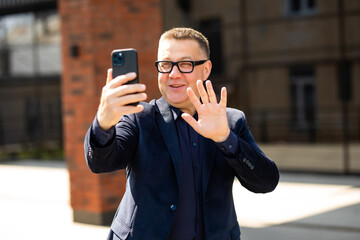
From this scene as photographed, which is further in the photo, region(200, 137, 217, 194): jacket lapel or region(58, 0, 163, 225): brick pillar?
region(58, 0, 163, 225): brick pillar

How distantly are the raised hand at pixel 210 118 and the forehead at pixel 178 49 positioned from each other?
0.61ft

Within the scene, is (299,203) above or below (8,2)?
below

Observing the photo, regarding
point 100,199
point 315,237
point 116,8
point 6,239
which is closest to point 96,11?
point 116,8

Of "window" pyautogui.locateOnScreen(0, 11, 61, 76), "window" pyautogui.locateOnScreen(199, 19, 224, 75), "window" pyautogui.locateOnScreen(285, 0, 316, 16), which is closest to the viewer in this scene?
"window" pyautogui.locateOnScreen(0, 11, 61, 76)

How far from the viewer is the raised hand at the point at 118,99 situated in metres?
1.58

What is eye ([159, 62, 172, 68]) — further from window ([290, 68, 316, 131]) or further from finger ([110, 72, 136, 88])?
window ([290, 68, 316, 131])

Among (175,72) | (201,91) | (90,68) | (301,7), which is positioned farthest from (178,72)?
(301,7)

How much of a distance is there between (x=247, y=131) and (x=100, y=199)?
3.59 metres

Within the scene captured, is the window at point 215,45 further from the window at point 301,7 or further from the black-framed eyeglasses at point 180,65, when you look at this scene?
the black-framed eyeglasses at point 180,65

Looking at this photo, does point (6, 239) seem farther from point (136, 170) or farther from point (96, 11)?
point (136, 170)

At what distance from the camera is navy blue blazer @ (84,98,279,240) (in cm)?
179

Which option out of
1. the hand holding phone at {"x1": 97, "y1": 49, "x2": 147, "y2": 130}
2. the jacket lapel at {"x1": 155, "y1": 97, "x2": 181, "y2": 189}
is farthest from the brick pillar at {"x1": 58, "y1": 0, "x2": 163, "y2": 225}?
the hand holding phone at {"x1": 97, "y1": 49, "x2": 147, "y2": 130}

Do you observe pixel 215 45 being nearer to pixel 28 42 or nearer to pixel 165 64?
pixel 28 42

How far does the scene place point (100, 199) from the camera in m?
5.26
